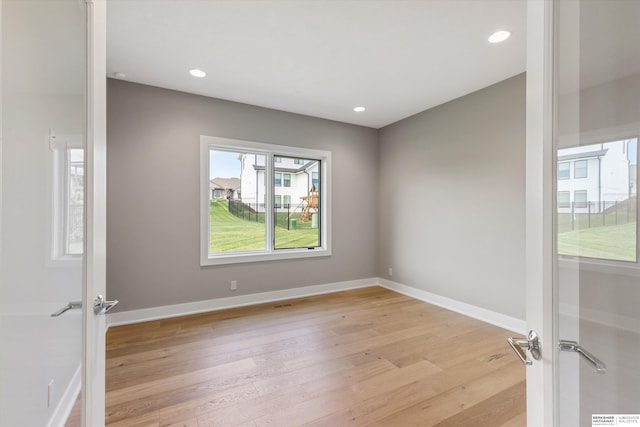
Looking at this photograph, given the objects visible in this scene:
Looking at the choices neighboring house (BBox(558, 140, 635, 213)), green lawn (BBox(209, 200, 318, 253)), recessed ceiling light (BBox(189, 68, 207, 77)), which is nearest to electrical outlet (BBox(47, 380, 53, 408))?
neighboring house (BBox(558, 140, 635, 213))

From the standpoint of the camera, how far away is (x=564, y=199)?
29.0 inches

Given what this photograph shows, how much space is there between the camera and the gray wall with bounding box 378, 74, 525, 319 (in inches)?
116

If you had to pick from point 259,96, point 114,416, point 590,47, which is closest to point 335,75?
point 259,96

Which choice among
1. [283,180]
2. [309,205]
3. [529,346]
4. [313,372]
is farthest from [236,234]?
[529,346]

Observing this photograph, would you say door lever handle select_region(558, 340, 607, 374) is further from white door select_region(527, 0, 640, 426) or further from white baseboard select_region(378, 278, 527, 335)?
white baseboard select_region(378, 278, 527, 335)

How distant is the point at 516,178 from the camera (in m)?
2.95

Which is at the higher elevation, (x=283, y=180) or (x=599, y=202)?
(x=283, y=180)

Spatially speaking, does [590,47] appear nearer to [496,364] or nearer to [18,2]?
[18,2]

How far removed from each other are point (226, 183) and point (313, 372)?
272 centimetres

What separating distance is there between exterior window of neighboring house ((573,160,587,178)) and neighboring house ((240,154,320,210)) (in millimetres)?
3676

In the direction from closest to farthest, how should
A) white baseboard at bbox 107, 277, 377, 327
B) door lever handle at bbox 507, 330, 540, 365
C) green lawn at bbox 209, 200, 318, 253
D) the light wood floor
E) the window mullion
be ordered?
door lever handle at bbox 507, 330, 540, 365, the light wood floor, white baseboard at bbox 107, 277, 377, 327, green lawn at bbox 209, 200, 318, 253, the window mullion

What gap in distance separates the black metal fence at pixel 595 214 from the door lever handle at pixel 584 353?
0.31 metres

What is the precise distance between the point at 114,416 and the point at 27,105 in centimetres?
185

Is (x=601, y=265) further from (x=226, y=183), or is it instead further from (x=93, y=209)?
(x=226, y=183)
